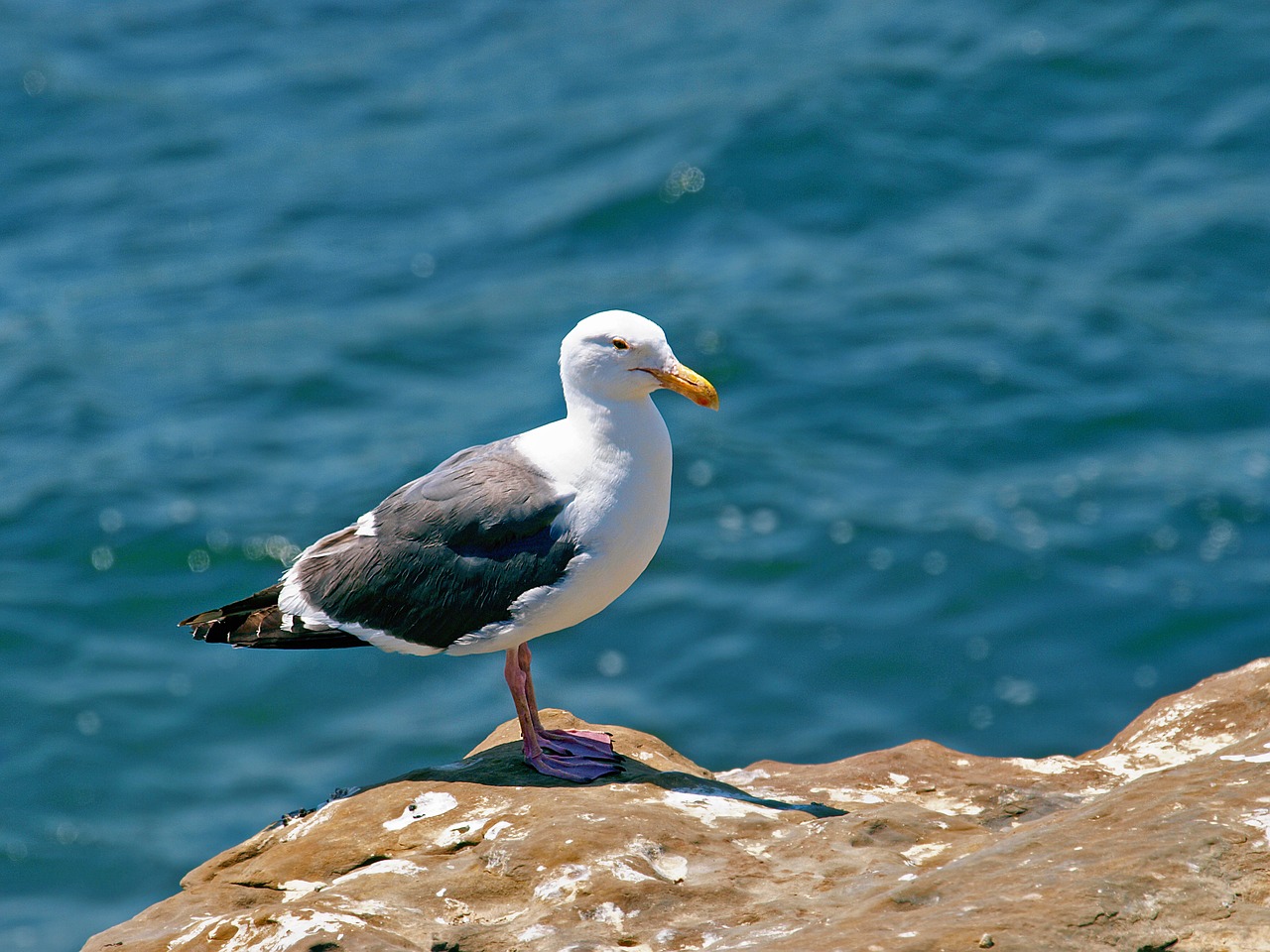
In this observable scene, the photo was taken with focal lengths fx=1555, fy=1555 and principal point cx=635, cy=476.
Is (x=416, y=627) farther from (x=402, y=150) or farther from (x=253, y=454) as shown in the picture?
(x=402, y=150)

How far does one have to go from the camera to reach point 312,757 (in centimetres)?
1240

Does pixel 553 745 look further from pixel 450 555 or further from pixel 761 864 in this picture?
pixel 761 864

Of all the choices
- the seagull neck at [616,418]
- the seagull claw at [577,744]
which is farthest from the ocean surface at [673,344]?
the seagull neck at [616,418]

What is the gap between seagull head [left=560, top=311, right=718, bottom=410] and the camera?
6805 millimetres

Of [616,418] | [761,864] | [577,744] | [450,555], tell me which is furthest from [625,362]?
[761,864]

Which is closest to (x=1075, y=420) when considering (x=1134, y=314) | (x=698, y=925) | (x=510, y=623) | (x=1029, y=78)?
(x=1134, y=314)

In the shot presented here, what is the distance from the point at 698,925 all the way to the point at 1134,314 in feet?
37.5

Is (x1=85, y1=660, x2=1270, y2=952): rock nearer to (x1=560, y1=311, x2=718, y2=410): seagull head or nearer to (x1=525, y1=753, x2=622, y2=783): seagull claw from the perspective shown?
(x1=525, y1=753, x2=622, y2=783): seagull claw

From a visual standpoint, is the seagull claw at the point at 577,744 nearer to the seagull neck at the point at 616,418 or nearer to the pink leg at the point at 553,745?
the pink leg at the point at 553,745

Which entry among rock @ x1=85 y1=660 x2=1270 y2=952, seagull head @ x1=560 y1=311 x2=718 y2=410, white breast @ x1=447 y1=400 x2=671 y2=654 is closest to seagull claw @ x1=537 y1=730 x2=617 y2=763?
rock @ x1=85 y1=660 x2=1270 y2=952

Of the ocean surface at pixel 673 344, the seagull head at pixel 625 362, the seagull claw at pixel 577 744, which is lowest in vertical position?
the seagull claw at pixel 577 744

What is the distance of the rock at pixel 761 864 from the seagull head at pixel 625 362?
5.68 feet

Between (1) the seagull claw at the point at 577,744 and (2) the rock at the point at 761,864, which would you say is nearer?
(2) the rock at the point at 761,864

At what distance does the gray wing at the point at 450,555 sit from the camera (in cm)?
684
